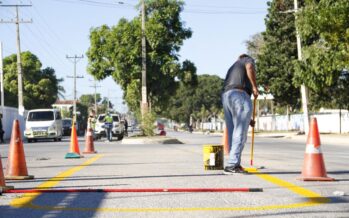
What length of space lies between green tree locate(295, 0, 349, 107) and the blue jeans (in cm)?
1364

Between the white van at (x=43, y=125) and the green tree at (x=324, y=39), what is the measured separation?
14312 mm

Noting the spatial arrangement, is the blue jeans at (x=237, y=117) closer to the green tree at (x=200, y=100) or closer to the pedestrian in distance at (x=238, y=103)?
the pedestrian in distance at (x=238, y=103)

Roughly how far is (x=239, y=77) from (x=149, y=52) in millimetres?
31324

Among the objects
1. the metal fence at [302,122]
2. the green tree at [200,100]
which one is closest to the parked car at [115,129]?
the metal fence at [302,122]

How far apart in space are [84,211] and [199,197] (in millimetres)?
1408

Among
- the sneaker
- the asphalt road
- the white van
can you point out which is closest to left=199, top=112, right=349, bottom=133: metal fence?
the white van

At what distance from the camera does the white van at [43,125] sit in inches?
1364

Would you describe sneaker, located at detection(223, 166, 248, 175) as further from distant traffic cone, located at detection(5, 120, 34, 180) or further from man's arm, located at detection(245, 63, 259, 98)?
distant traffic cone, located at detection(5, 120, 34, 180)

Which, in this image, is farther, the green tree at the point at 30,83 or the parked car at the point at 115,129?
the green tree at the point at 30,83

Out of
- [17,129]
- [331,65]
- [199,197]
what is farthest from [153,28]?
[199,197]

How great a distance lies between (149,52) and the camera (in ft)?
133

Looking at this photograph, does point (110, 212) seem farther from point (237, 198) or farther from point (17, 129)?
point (17, 129)

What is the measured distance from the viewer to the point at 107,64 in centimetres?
4222

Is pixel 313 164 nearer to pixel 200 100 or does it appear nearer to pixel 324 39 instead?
pixel 324 39
